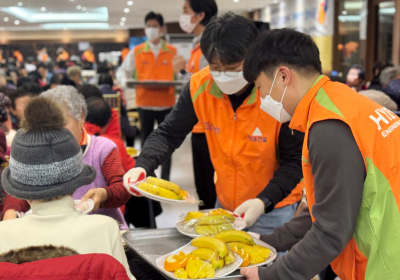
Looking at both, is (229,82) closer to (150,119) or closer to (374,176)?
(374,176)

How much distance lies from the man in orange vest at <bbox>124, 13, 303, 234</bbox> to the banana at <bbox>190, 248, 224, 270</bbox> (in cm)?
33

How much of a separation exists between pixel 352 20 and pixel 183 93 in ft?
26.8

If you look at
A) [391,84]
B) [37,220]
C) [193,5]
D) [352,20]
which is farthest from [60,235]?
[352,20]

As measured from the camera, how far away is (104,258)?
1.01m

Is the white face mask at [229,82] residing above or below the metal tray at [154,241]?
above

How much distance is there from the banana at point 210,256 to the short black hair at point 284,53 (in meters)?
0.60

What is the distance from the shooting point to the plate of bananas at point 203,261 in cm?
135

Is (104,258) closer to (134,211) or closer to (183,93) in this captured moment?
(183,93)

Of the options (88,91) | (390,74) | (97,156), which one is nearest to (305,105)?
(97,156)

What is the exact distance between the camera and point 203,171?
3.37 meters

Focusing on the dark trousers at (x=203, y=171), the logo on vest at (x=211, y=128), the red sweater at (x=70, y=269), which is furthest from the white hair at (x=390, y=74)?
the red sweater at (x=70, y=269)

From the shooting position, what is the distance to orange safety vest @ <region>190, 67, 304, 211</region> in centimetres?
187

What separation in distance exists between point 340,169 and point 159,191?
84cm

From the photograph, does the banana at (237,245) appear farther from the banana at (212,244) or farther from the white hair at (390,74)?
the white hair at (390,74)
